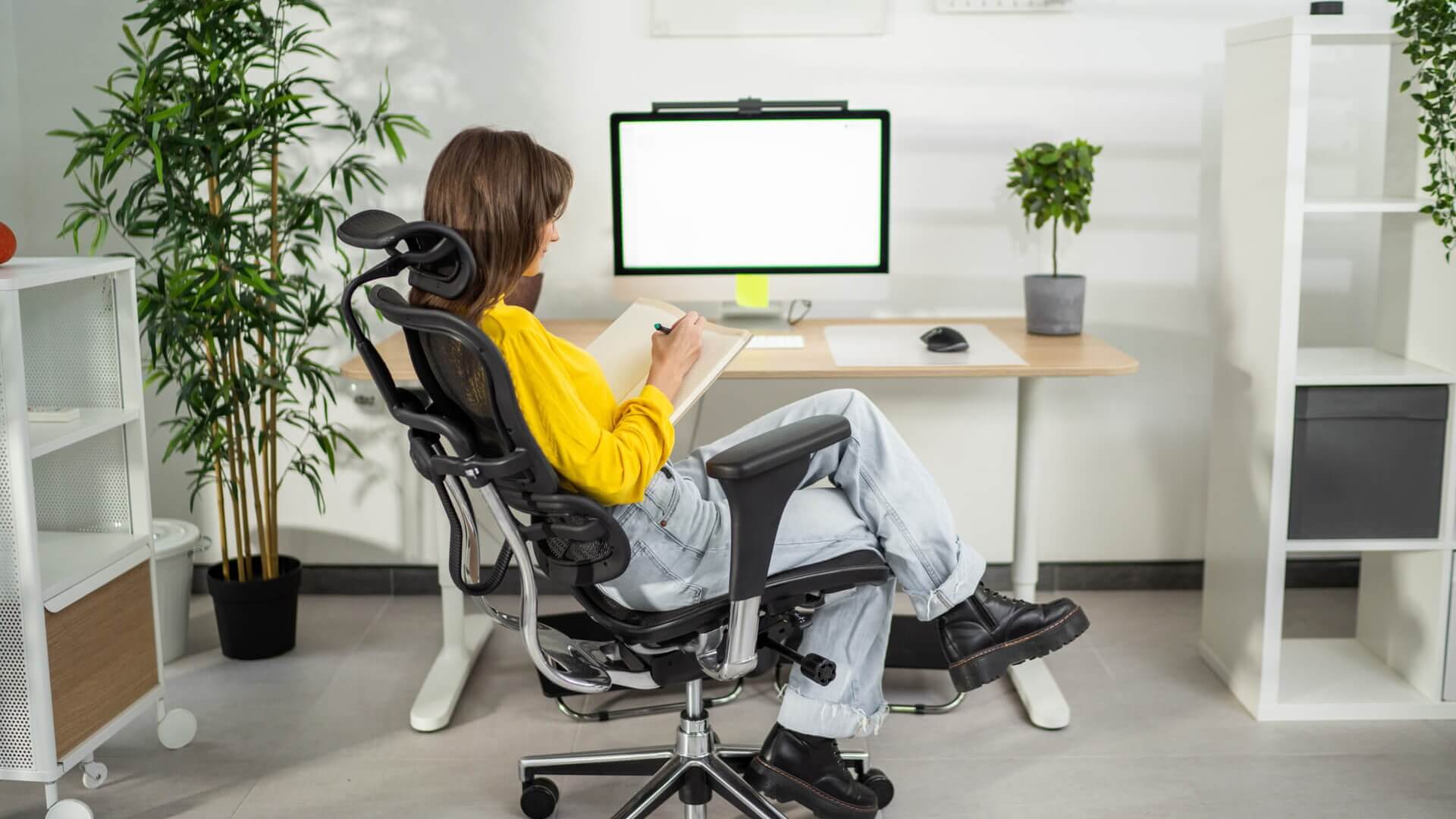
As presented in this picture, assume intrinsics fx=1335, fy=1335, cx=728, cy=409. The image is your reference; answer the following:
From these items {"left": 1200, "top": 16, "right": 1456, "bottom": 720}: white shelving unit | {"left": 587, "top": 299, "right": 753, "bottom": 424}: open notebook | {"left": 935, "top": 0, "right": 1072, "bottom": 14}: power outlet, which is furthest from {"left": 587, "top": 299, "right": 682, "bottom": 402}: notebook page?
{"left": 935, "top": 0, "right": 1072, "bottom": 14}: power outlet

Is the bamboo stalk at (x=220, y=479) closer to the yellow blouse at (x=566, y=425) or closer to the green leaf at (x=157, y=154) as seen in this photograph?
the green leaf at (x=157, y=154)

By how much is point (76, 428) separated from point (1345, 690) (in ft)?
8.04

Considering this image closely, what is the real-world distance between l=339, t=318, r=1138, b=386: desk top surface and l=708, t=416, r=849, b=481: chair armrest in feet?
2.27

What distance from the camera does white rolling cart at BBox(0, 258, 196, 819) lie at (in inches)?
83.0

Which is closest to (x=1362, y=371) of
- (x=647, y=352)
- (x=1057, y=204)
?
(x=1057, y=204)

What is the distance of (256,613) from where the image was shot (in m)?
2.97

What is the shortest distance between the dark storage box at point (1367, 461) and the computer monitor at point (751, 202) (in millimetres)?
931

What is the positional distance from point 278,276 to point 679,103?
0.94m

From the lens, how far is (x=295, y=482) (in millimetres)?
3379

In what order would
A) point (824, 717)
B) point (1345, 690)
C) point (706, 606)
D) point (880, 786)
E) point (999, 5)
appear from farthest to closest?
point (999, 5), point (1345, 690), point (880, 786), point (824, 717), point (706, 606)

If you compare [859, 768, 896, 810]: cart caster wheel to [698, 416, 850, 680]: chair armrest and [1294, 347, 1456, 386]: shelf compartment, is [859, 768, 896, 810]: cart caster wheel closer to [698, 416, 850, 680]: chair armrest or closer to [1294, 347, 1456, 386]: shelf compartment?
[698, 416, 850, 680]: chair armrest

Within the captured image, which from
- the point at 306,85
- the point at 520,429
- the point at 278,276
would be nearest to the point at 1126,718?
the point at 520,429

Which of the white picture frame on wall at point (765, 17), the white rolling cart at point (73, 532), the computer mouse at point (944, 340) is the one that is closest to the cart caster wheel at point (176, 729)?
the white rolling cart at point (73, 532)

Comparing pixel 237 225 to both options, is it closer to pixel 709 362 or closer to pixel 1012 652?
pixel 709 362
